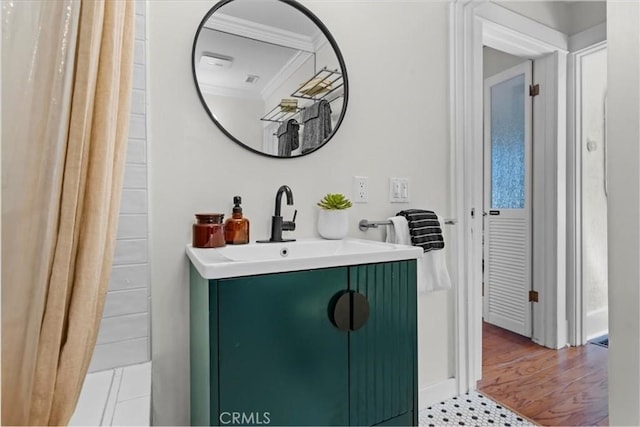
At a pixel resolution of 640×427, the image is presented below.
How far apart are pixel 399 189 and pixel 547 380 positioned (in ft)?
4.66

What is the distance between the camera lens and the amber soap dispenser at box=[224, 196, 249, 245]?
129 cm

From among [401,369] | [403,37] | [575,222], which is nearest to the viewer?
[401,369]

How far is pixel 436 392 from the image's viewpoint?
1780 mm

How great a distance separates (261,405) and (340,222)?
0.73m

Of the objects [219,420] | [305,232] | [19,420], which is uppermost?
[305,232]

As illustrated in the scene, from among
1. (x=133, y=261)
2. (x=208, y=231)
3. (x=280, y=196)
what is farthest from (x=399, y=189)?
(x=133, y=261)

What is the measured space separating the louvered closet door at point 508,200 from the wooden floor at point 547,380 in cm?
29

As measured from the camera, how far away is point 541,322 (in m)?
2.53

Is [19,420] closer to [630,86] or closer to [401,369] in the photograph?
[401,369]

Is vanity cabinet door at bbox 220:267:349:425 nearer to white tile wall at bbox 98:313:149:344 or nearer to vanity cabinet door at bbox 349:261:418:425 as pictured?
vanity cabinet door at bbox 349:261:418:425

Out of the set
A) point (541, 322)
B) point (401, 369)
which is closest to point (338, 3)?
point (401, 369)

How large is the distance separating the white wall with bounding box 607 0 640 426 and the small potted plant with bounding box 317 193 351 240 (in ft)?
2.83

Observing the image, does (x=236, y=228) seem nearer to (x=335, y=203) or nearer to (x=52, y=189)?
(x=335, y=203)

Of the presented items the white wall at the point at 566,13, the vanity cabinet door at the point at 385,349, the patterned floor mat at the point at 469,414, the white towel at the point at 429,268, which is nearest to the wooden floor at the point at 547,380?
the patterned floor mat at the point at 469,414
